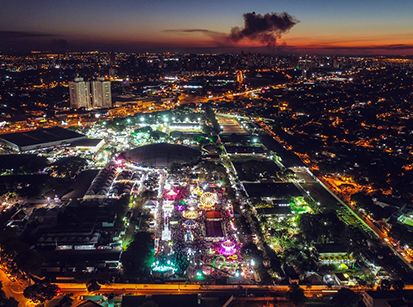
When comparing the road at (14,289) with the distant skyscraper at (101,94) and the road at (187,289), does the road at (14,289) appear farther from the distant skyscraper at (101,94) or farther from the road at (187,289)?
the distant skyscraper at (101,94)

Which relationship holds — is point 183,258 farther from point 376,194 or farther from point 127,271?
point 376,194

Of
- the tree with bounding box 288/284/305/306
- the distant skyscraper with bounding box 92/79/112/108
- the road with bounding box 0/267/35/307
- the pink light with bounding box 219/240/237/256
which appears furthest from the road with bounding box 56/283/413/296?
the distant skyscraper with bounding box 92/79/112/108

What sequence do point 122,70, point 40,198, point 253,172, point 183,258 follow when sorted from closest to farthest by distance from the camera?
point 183,258, point 40,198, point 253,172, point 122,70

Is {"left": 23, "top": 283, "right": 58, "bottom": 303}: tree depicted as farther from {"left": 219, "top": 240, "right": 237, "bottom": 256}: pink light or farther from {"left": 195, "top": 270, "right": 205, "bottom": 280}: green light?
{"left": 219, "top": 240, "right": 237, "bottom": 256}: pink light

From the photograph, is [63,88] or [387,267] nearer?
[387,267]

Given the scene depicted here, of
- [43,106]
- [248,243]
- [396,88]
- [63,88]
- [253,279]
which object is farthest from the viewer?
[396,88]

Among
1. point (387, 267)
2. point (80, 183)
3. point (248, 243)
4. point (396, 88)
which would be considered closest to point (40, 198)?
point (80, 183)
